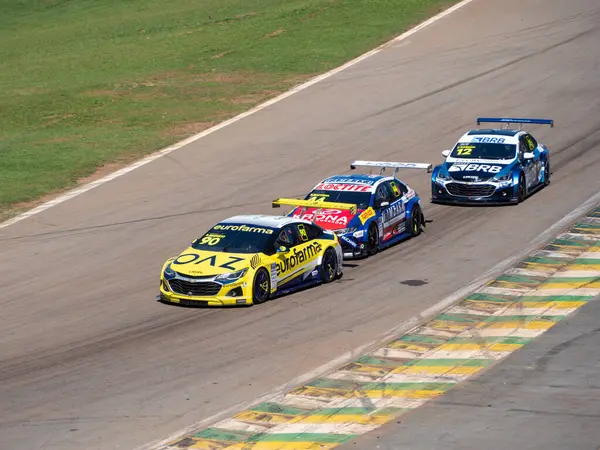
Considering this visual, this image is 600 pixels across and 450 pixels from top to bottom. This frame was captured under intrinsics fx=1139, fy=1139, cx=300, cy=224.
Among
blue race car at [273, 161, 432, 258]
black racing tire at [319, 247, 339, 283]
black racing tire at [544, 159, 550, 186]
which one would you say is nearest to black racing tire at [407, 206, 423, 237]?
blue race car at [273, 161, 432, 258]

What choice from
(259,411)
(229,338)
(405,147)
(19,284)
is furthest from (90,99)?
(259,411)

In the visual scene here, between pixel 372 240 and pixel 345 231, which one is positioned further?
pixel 372 240

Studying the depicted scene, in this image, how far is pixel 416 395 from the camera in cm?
1677

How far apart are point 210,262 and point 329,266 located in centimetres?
297

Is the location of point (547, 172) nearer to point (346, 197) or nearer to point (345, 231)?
point (346, 197)

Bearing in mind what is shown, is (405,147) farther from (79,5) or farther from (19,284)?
(79,5)

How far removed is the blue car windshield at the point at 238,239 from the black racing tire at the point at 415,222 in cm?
560

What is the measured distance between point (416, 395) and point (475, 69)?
3122cm

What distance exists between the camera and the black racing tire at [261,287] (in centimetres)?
2169

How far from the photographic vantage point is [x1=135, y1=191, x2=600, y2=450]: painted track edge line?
51.6 ft

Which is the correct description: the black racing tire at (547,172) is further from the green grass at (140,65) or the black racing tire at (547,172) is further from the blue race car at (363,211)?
the green grass at (140,65)

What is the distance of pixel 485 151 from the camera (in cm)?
3177

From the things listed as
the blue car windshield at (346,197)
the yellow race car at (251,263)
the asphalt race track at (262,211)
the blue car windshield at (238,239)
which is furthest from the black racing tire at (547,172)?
the blue car windshield at (238,239)

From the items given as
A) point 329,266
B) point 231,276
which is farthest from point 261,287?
point 329,266
